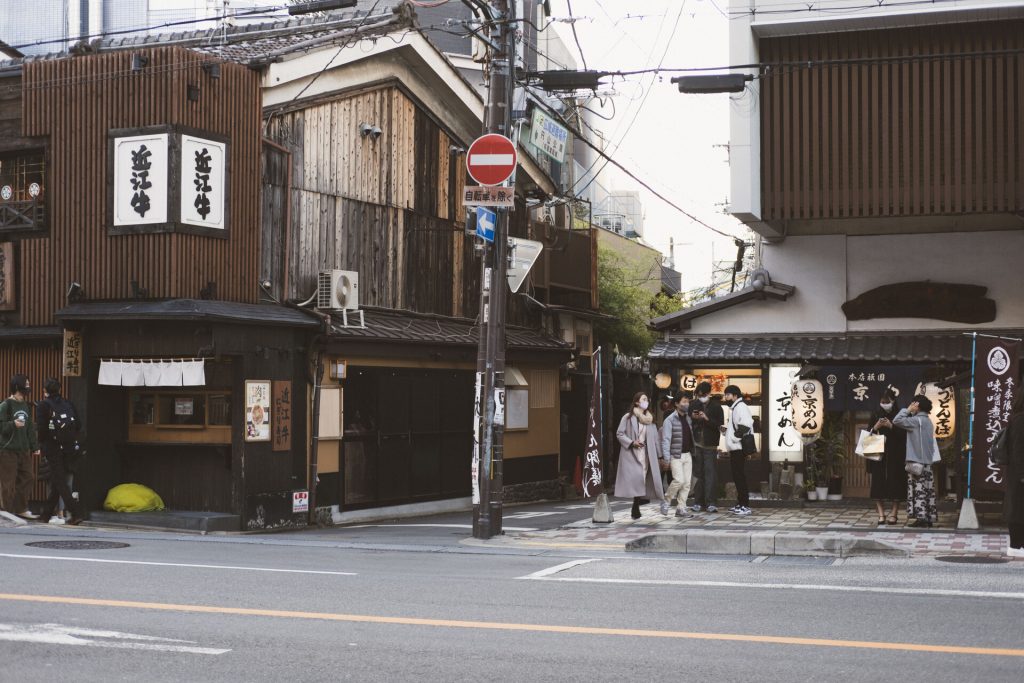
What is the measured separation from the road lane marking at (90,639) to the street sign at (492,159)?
9109 mm

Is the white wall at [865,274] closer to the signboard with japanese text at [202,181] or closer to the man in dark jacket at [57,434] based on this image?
the signboard with japanese text at [202,181]

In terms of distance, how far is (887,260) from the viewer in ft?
68.6

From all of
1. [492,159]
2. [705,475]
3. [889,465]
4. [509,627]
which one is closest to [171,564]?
[509,627]

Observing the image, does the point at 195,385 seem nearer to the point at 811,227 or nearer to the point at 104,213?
the point at 104,213

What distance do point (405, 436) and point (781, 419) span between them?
7.09 meters

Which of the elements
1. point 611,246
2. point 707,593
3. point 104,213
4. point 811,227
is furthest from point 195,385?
point 611,246

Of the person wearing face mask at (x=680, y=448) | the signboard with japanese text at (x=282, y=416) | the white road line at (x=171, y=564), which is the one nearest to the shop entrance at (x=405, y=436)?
the signboard with japanese text at (x=282, y=416)

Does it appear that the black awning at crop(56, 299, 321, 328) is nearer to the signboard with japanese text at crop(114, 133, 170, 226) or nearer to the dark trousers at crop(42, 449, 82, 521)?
the signboard with japanese text at crop(114, 133, 170, 226)

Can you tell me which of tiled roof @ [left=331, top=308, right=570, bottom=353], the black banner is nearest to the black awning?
tiled roof @ [left=331, top=308, right=570, bottom=353]

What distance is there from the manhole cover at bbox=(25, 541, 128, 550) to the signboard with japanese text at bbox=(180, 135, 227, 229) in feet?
17.0

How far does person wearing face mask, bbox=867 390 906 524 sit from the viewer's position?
1722cm

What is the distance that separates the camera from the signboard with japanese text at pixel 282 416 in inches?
729

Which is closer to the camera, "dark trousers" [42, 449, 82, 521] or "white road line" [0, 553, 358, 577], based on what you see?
"white road line" [0, 553, 358, 577]

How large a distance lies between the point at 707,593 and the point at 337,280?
11225mm
